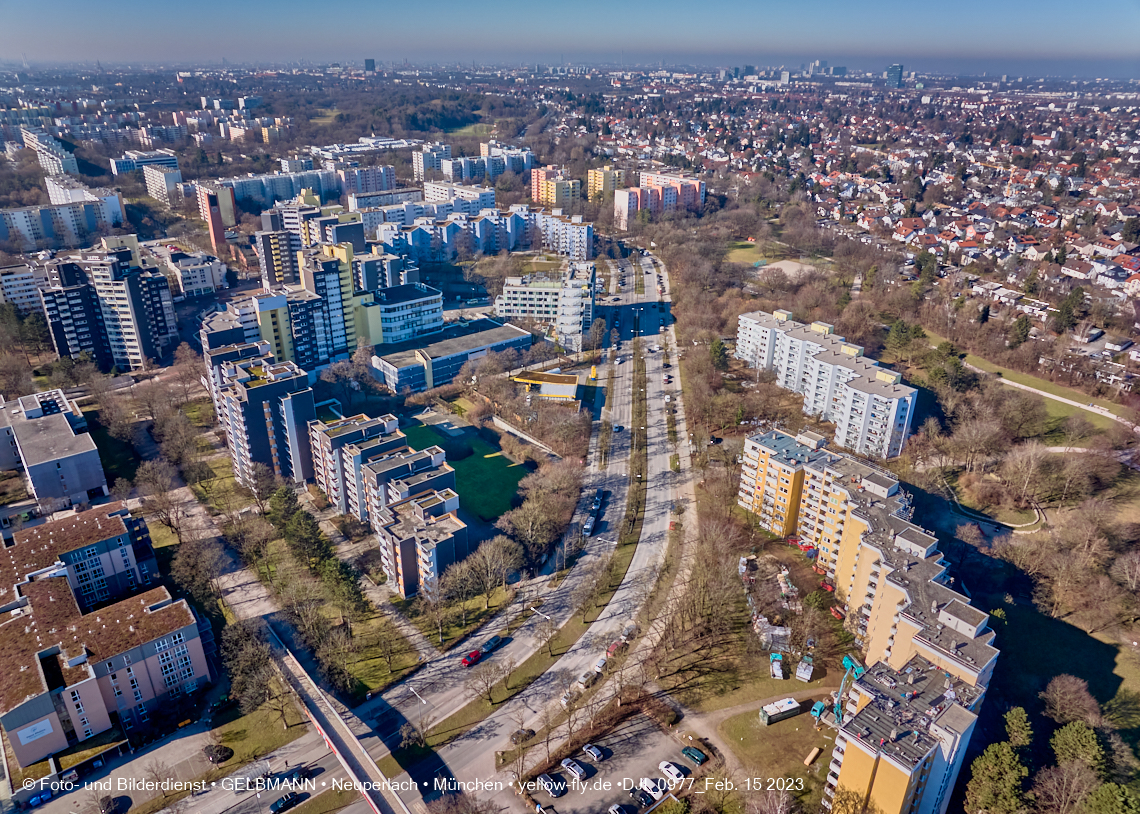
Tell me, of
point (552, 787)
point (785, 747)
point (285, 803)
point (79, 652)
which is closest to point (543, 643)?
point (552, 787)

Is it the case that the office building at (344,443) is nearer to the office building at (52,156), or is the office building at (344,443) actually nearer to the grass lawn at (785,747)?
the grass lawn at (785,747)

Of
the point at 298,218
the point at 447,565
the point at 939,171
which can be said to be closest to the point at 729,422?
the point at 447,565

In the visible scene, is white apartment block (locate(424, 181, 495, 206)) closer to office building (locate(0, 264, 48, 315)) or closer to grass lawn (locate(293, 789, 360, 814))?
office building (locate(0, 264, 48, 315))

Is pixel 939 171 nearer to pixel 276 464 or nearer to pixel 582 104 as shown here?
pixel 582 104

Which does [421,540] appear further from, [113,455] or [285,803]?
[113,455]

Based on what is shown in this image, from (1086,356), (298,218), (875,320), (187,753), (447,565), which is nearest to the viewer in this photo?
(187,753)

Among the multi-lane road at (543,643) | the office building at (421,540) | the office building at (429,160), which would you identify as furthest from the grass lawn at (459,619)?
the office building at (429,160)

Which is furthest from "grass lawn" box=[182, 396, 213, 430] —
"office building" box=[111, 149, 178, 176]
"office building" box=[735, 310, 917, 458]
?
"office building" box=[111, 149, 178, 176]
